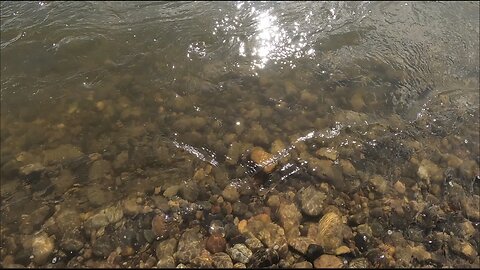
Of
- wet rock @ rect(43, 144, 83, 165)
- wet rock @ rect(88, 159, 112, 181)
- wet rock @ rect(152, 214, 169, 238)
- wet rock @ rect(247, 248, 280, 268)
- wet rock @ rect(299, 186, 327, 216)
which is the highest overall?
wet rock @ rect(43, 144, 83, 165)

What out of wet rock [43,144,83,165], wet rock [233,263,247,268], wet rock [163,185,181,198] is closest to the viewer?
wet rock [233,263,247,268]

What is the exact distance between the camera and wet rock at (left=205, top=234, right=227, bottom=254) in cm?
331

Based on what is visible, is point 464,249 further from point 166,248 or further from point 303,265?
point 166,248

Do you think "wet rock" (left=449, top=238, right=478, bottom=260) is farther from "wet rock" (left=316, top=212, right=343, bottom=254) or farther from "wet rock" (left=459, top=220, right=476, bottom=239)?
"wet rock" (left=316, top=212, right=343, bottom=254)

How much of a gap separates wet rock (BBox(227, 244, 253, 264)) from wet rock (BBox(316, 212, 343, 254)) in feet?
2.22

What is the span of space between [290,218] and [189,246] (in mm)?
1005

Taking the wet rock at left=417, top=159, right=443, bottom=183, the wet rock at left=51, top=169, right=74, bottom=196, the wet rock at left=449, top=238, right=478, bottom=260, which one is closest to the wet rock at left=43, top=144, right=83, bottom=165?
Answer: the wet rock at left=51, top=169, right=74, bottom=196

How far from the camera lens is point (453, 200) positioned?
3906 mm

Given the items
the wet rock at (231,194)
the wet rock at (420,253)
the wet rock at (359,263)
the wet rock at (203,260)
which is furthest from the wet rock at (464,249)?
the wet rock at (203,260)

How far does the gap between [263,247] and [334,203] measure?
0.94 m

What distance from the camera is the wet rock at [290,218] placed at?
3.51 metres

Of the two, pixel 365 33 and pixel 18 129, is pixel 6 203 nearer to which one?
pixel 18 129

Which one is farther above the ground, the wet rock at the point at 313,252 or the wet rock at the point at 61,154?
the wet rock at the point at 61,154

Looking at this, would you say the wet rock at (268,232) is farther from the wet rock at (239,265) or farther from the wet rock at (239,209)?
the wet rock at (239,265)
